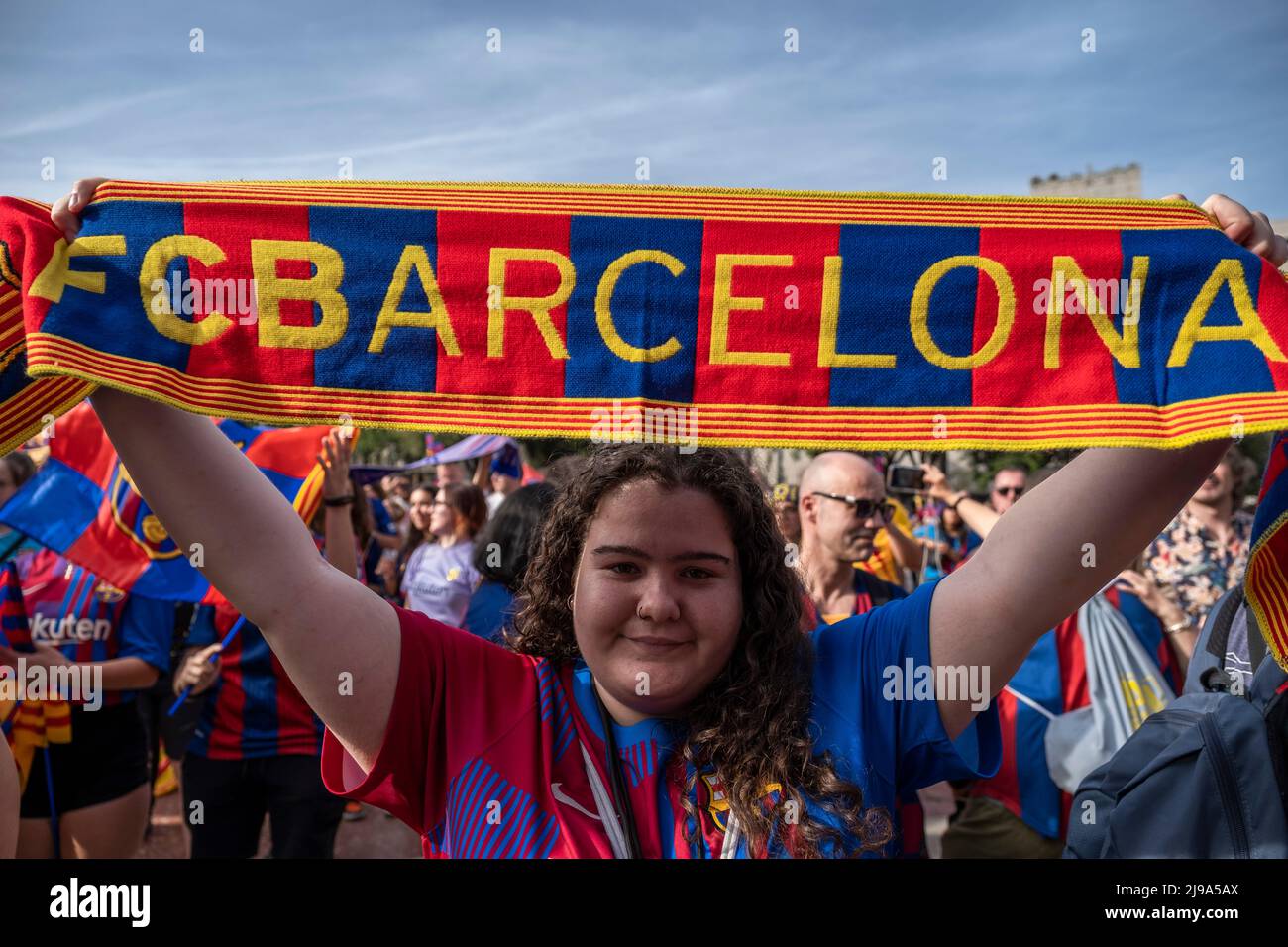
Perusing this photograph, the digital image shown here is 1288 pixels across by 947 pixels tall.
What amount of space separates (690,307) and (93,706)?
332cm

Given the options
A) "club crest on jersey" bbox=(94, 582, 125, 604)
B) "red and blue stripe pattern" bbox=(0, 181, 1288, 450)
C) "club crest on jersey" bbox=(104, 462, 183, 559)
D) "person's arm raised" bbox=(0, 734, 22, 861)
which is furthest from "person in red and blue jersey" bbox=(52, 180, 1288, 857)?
"club crest on jersey" bbox=(94, 582, 125, 604)

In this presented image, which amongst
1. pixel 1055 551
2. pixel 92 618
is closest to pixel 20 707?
pixel 92 618

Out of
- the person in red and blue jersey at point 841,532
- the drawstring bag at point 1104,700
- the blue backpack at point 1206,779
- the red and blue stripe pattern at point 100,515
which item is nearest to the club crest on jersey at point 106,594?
the red and blue stripe pattern at point 100,515

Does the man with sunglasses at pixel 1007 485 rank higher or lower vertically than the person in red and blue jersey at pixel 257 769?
higher

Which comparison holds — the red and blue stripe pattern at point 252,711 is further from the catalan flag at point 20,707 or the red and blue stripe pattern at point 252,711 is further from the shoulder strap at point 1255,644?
the shoulder strap at point 1255,644

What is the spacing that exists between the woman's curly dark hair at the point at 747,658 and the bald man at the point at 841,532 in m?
2.32

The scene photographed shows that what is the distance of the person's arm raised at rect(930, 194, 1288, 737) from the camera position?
1863 mm

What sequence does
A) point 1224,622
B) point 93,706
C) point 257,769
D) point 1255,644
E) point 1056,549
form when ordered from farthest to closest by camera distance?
point 257,769 < point 93,706 < point 1224,622 < point 1255,644 < point 1056,549

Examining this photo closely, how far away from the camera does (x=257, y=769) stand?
182 inches

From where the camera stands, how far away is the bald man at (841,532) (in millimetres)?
4516

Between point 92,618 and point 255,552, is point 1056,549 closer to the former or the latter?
point 255,552

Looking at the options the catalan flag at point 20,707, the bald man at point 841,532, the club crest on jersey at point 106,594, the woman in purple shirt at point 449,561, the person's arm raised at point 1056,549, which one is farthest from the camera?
the woman in purple shirt at point 449,561

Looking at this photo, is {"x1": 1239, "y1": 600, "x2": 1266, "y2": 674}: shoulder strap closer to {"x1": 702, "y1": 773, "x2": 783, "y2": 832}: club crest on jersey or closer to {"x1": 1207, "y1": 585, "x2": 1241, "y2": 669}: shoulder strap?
{"x1": 1207, "y1": 585, "x2": 1241, "y2": 669}: shoulder strap
